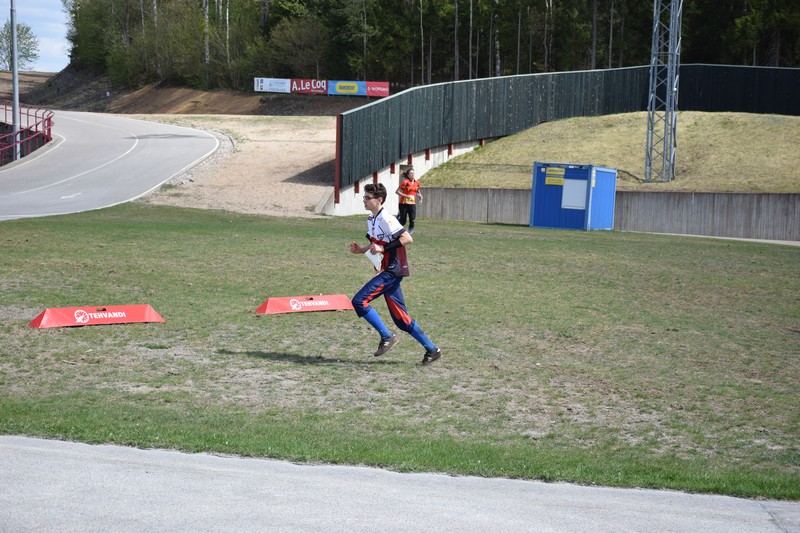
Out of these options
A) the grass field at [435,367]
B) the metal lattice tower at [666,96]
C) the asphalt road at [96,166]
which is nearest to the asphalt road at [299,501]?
the grass field at [435,367]

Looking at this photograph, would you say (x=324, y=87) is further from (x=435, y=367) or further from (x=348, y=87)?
(x=435, y=367)

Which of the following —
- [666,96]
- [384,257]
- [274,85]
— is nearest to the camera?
[384,257]

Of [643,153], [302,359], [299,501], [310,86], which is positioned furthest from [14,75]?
[310,86]

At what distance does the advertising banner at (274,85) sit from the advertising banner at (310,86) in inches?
25.8

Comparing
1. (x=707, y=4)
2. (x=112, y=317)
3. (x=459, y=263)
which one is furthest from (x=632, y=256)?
(x=707, y=4)

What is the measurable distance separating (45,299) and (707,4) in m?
69.4

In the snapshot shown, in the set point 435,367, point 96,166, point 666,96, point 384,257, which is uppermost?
point 666,96

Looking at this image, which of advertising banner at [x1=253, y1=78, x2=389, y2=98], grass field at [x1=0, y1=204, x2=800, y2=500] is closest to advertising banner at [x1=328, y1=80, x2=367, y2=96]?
advertising banner at [x1=253, y1=78, x2=389, y2=98]

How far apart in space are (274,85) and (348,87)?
713 centimetres

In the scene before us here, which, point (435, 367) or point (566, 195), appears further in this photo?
point (566, 195)

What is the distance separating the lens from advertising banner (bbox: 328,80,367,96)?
269ft

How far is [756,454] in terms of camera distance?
7.47m

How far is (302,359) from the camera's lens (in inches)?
413

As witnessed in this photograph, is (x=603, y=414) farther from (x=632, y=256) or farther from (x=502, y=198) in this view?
(x=502, y=198)
